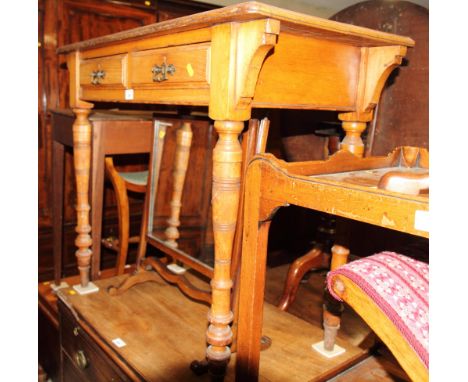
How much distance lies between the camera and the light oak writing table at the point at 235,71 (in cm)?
100

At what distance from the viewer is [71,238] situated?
3.12 m

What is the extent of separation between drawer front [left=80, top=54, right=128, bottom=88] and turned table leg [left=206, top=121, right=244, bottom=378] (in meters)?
0.55

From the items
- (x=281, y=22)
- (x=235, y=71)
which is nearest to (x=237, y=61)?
(x=235, y=71)

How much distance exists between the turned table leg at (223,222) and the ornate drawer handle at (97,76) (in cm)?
73

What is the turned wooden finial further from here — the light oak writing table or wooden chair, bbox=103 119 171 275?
wooden chair, bbox=103 119 171 275

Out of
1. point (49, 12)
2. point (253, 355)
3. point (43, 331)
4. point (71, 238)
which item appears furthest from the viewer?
point (71, 238)

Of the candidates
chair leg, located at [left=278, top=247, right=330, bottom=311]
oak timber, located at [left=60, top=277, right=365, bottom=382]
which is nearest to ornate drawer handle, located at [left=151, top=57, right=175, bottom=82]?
oak timber, located at [left=60, top=277, right=365, bottom=382]

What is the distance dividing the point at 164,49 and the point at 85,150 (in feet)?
2.44

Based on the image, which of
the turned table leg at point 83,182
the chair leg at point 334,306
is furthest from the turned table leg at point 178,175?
the chair leg at point 334,306

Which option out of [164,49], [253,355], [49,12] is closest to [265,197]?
[253,355]

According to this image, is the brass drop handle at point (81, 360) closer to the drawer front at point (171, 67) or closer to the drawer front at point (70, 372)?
the drawer front at point (70, 372)

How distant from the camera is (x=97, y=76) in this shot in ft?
5.45

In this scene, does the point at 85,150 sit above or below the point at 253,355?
above
